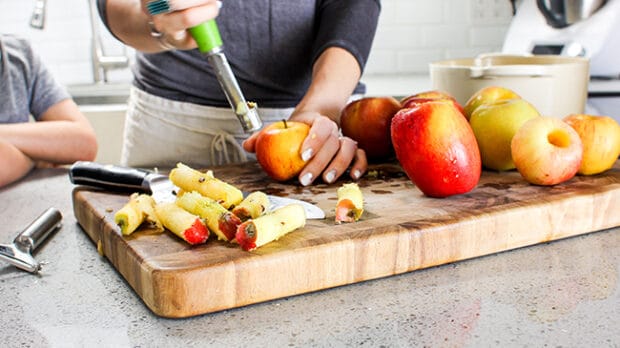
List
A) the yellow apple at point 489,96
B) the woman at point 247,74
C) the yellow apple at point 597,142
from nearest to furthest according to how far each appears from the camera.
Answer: the yellow apple at point 597,142 < the yellow apple at point 489,96 < the woman at point 247,74

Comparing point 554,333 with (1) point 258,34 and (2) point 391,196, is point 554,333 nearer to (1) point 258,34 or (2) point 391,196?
(2) point 391,196

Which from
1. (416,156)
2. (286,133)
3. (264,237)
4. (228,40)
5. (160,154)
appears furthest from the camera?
(160,154)

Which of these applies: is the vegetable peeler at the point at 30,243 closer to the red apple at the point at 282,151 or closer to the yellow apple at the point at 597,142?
the red apple at the point at 282,151

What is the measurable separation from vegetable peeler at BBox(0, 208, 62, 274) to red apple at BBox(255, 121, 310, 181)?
11.5 inches

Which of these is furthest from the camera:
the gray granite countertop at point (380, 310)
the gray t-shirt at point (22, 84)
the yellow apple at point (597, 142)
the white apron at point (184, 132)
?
the gray t-shirt at point (22, 84)

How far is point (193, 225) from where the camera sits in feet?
2.23

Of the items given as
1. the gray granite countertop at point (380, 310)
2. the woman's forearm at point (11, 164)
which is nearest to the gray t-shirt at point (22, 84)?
the woman's forearm at point (11, 164)

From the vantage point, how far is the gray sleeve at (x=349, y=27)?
120cm

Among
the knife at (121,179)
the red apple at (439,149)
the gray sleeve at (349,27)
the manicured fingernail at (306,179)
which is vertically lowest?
the manicured fingernail at (306,179)

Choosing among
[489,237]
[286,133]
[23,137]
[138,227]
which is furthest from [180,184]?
[23,137]

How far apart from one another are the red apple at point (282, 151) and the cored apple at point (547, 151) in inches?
11.8

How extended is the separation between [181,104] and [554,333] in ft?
2.97

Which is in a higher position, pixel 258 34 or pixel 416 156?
pixel 258 34

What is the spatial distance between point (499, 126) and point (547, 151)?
103 mm
